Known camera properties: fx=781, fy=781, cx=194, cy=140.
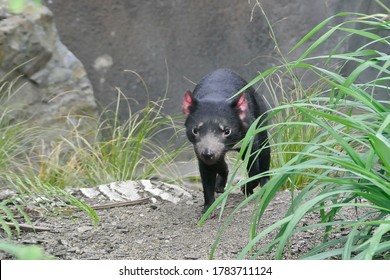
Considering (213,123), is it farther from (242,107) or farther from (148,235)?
(148,235)

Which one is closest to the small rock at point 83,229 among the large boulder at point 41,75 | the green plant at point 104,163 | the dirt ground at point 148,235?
the dirt ground at point 148,235

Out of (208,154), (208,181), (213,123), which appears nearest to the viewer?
(208,154)

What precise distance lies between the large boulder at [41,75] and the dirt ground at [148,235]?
2.28m

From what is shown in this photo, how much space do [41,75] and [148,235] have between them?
11.0 feet

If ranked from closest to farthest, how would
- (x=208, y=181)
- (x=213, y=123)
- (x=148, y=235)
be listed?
(x=148, y=235) < (x=213, y=123) < (x=208, y=181)

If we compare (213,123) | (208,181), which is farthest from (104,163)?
(213,123)

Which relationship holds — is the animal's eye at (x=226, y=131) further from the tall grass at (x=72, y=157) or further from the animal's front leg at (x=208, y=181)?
the tall grass at (x=72, y=157)

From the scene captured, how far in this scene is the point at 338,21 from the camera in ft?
24.1

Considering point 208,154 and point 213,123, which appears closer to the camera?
point 208,154

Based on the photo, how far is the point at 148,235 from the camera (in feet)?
13.8

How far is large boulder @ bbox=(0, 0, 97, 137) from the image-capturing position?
690cm

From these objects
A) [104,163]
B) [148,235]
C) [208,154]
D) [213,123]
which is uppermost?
[213,123]

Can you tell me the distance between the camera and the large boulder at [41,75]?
690cm
